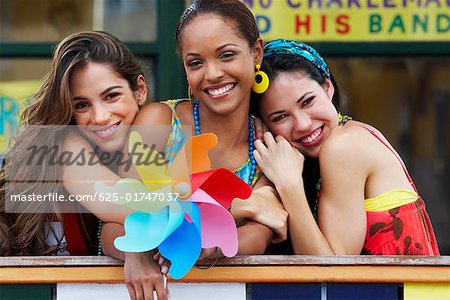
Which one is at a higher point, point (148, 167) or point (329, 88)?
point (329, 88)

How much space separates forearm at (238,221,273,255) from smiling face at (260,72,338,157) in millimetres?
351

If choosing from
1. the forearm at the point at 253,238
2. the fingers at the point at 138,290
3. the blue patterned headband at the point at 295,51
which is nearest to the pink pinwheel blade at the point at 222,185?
the forearm at the point at 253,238

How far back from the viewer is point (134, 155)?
2.51 meters

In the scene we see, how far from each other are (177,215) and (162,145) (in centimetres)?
50

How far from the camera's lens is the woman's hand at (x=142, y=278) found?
2.24 metres

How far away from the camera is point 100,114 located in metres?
2.64

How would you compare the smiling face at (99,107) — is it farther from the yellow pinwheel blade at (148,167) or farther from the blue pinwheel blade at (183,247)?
the blue pinwheel blade at (183,247)

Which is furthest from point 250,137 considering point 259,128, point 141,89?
point 141,89

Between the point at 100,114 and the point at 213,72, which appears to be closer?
the point at 213,72

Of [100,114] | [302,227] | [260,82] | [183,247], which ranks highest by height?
[260,82]

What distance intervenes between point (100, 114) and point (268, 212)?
2.01 feet

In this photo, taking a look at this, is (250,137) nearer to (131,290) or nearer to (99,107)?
(99,107)

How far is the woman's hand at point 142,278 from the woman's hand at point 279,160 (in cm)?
50

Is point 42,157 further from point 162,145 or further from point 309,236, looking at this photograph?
point 309,236
